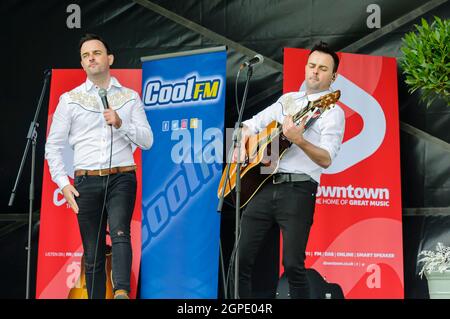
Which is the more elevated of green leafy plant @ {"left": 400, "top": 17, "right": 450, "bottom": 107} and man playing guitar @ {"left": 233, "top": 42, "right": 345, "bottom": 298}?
green leafy plant @ {"left": 400, "top": 17, "right": 450, "bottom": 107}

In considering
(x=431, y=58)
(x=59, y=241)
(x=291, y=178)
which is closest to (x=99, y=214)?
(x=59, y=241)

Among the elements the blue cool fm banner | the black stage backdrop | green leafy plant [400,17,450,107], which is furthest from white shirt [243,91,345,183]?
the black stage backdrop

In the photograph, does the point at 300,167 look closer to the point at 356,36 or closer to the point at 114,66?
the point at 356,36

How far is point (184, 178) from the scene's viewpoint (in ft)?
18.7

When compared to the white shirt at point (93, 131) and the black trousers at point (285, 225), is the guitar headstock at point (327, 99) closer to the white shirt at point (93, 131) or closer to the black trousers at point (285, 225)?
the black trousers at point (285, 225)

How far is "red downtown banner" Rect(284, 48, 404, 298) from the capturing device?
18.3 ft

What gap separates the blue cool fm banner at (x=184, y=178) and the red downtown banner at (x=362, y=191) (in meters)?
0.58

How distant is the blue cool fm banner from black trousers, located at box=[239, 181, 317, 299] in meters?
0.97

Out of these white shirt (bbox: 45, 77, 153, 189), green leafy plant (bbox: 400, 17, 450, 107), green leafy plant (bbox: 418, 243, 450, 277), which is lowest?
green leafy plant (bbox: 418, 243, 450, 277)

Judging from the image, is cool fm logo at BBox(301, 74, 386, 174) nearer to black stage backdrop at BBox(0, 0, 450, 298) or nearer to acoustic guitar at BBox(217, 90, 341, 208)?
black stage backdrop at BBox(0, 0, 450, 298)

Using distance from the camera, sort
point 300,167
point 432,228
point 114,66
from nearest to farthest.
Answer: point 300,167, point 432,228, point 114,66

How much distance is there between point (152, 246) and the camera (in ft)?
18.7

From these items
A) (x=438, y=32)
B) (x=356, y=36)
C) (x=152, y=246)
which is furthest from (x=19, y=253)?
(x=438, y=32)
